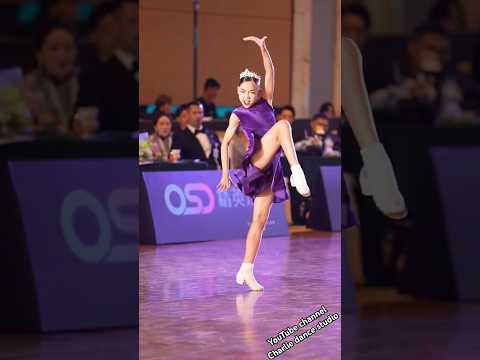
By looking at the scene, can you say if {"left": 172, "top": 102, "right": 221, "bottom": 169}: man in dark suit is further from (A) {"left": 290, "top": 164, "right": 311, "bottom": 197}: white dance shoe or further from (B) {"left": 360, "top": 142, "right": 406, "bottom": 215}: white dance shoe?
(B) {"left": 360, "top": 142, "right": 406, "bottom": 215}: white dance shoe

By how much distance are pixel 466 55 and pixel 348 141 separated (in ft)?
2.32

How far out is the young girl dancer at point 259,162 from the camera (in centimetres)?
352

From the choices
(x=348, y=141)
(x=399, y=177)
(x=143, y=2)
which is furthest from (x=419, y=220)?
(x=143, y=2)

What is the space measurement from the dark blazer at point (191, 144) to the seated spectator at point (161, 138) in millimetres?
28

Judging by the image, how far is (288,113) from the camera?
141 inches

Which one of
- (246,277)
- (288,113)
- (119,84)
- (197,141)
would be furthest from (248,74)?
(246,277)

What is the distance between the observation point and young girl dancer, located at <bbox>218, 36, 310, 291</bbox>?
11.6 feet

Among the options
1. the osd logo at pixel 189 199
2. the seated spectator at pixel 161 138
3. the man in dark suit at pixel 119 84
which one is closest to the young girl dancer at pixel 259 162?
the osd logo at pixel 189 199

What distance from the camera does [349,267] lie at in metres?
3.77

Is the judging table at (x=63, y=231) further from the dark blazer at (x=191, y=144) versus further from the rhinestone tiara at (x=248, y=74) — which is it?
the rhinestone tiara at (x=248, y=74)

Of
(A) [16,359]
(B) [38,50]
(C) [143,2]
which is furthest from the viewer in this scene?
(B) [38,50]

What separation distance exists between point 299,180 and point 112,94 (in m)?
0.95

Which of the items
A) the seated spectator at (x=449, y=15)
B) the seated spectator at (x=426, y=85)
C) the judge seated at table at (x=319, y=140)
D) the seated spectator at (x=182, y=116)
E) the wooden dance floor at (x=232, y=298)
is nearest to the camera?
the wooden dance floor at (x=232, y=298)

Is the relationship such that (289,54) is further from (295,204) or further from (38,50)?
(38,50)
